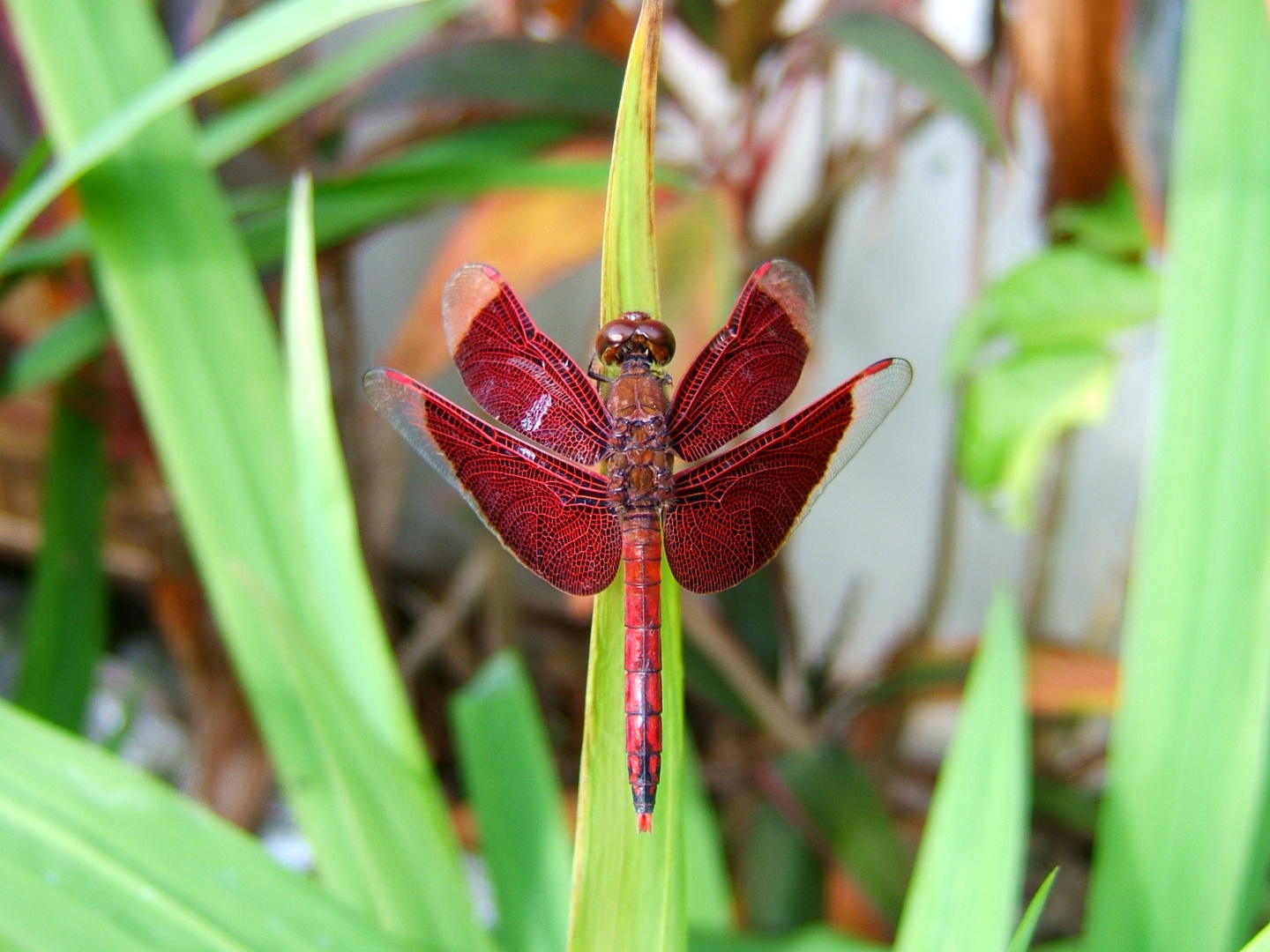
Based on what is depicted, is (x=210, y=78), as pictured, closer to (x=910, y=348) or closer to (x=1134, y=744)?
(x=1134, y=744)

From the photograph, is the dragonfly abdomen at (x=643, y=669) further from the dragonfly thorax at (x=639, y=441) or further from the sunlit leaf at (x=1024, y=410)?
the sunlit leaf at (x=1024, y=410)

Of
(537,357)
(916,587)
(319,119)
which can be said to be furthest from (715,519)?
(916,587)

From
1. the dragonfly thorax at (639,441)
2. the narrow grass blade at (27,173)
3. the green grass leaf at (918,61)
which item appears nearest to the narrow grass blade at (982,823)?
the dragonfly thorax at (639,441)

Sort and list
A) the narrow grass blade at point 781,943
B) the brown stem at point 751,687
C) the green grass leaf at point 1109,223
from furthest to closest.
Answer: the brown stem at point 751,687
the green grass leaf at point 1109,223
the narrow grass blade at point 781,943

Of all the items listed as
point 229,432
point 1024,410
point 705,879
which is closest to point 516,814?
point 705,879

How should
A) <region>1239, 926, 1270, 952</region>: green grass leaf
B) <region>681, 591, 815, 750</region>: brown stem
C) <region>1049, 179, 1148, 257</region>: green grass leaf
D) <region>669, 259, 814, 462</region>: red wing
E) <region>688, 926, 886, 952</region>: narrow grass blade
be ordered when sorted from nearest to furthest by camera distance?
<region>1239, 926, 1270, 952</region>: green grass leaf < <region>669, 259, 814, 462</region>: red wing < <region>688, 926, 886, 952</region>: narrow grass blade < <region>1049, 179, 1148, 257</region>: green grass leaf < <region>681, 591, 815, 750</region>: brown stem

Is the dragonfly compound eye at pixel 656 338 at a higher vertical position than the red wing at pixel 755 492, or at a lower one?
higher

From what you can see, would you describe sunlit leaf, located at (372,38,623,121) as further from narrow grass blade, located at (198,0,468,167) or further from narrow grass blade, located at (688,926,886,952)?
narrow grass blade, located at (688,926,886,952)

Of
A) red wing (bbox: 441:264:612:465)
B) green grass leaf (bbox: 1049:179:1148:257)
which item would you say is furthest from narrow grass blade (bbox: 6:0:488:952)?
green grass leaf (bbox: 1049:179:1148:257)
